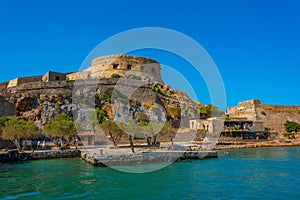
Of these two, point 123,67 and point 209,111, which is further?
point 123,67

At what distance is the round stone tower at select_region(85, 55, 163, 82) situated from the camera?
49122mm

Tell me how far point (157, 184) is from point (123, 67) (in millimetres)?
37732

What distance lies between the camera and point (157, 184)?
43.1 ft

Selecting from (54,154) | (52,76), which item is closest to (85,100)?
(52,76)

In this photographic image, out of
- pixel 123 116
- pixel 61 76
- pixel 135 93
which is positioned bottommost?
pixel 123 116

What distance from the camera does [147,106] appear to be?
41.3 meters

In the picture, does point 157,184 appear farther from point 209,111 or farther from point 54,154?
point 209,111

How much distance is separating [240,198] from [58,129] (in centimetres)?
1993

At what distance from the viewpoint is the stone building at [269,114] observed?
49.5 meters

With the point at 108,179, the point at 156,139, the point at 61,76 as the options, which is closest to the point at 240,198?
the point at 108,179

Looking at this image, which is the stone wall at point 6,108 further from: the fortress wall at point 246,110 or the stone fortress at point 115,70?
the fortress wall at point 246,110

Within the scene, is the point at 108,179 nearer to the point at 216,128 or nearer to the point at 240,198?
the point at 240,198

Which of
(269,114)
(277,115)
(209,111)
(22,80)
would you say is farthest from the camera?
(277,115)

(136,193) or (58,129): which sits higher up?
(58,129)
